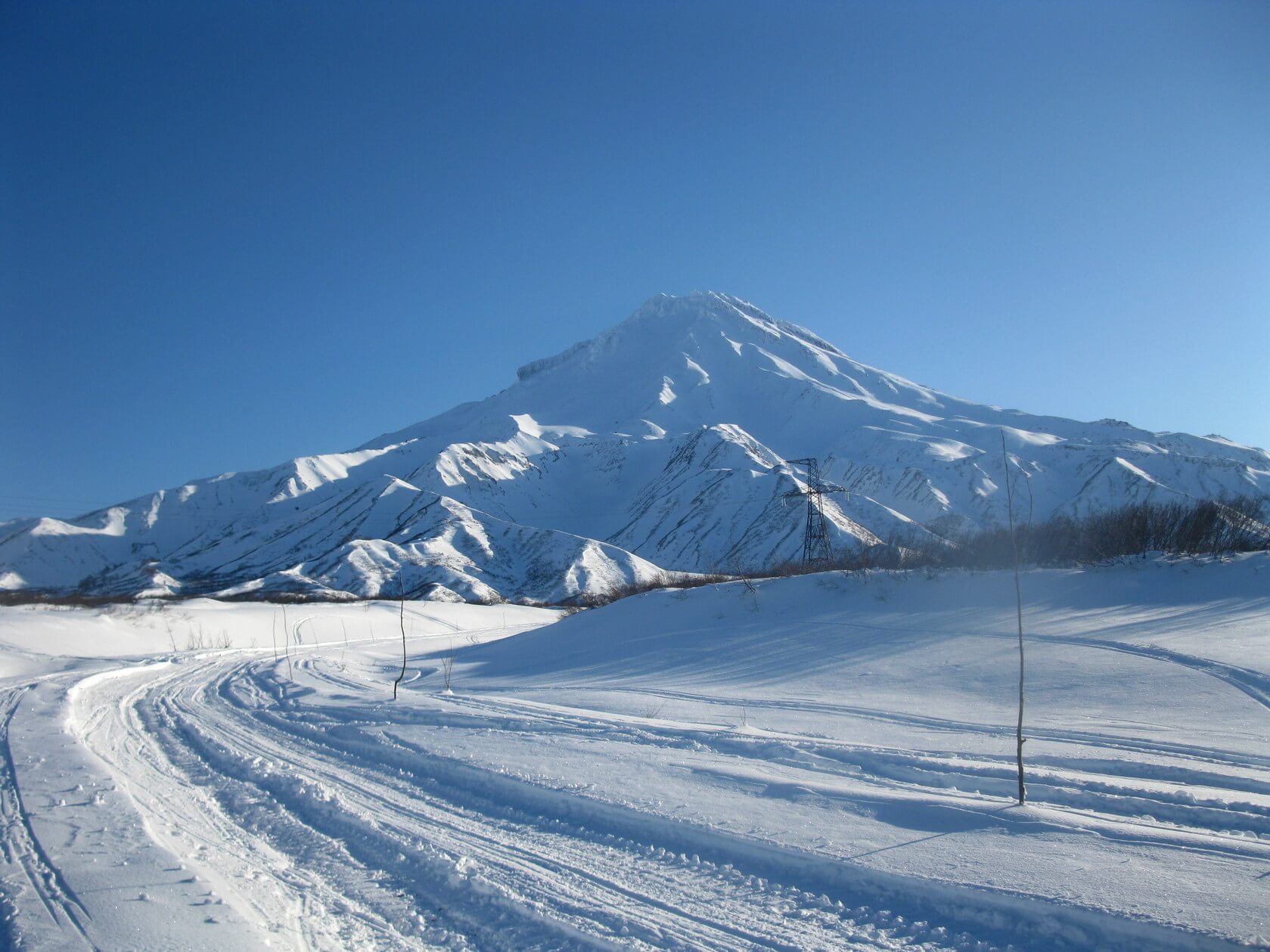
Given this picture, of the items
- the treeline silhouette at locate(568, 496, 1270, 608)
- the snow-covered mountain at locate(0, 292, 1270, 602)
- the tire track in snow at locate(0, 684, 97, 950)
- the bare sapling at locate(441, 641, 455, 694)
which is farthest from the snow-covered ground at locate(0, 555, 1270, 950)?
the snow-covered mountain at locate(0, 292, 1270, 602)

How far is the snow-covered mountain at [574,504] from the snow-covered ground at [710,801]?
6535 centimetres

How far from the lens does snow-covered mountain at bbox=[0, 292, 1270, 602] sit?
98.6 metres

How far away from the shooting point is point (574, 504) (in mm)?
164500

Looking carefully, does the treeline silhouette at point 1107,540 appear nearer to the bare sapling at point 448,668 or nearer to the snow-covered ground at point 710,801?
the snow-covered ground at point 710,801

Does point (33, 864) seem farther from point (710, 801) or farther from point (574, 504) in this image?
point (574, 504)

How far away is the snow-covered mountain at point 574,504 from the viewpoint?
3880 inches

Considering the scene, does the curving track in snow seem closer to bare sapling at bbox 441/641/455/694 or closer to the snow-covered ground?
the snow-covered ground

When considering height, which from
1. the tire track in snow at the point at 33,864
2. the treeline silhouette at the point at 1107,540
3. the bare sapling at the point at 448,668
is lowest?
the bare sapling at the point at 448,668

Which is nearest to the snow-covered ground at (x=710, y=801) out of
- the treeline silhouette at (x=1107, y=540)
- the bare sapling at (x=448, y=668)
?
the bare sapling at (x=448, y=668)

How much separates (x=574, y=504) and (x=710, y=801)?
159 m

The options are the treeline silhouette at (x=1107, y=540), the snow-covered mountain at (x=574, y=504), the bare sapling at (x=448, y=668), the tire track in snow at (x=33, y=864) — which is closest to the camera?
the tire track in snow at (x=33, y=864)

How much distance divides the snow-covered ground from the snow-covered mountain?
6535cm

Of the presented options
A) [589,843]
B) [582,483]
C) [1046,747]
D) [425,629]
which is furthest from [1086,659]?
[582,483]

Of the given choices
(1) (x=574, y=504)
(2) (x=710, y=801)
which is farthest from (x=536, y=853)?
(1) (x=574, y=504)
